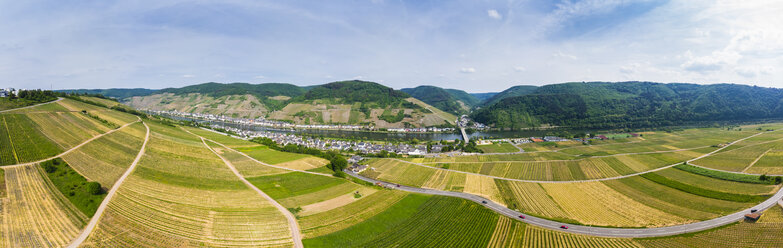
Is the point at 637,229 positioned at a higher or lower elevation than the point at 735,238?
lower

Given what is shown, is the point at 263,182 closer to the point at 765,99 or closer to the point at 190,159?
the point at 190,159

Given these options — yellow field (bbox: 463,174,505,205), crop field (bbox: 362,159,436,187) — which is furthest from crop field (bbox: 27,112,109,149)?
yellow field (bbox: 463,174,505,205)

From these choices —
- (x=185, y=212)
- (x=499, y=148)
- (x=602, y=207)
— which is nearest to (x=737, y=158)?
(x=499, y=148)

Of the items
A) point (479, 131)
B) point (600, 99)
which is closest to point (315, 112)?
point (479, 131)

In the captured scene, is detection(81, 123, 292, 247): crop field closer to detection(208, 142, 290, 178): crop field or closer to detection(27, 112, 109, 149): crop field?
detection(208, 142, 290, 178): crop field

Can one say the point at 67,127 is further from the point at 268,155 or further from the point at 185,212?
the point at 185,212

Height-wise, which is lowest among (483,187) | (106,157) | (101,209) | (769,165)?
(483,187)
